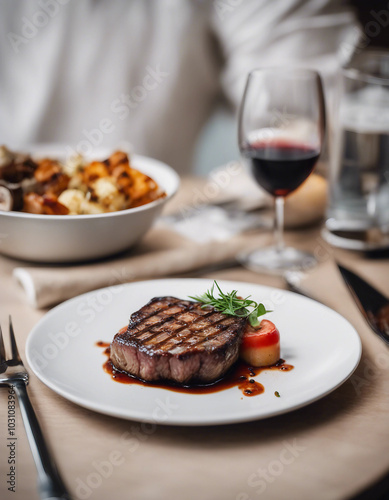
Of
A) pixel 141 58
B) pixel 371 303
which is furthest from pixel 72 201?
pixel 141 58

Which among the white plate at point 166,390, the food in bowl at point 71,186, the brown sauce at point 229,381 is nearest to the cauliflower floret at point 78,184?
the food in bowl at point 71,186

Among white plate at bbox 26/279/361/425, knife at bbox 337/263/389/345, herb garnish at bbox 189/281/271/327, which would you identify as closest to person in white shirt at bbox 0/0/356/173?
knife at bbox 337/263/389/345

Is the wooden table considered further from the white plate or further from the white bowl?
the white bowl

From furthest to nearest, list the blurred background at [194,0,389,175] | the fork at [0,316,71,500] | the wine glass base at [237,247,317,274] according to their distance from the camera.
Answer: the blurred background at [194,0,389,175] → the wine glass base at [237,247,317,274] → the fork at [0,316,71,500]

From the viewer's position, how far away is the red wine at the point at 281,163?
1.39 metres

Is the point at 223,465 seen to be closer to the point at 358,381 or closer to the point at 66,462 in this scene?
the point at 66,462

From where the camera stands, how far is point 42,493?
641 millimetres

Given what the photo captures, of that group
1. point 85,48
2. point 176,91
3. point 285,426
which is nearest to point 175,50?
point 176,91

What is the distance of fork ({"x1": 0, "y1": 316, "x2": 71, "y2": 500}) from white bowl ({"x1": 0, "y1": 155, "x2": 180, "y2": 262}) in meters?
0.39

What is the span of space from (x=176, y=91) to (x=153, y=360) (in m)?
2.55

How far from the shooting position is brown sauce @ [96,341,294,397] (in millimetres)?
862

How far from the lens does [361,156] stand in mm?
1539

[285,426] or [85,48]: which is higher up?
[85,48]

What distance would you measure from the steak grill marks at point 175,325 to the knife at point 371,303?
0.33m
